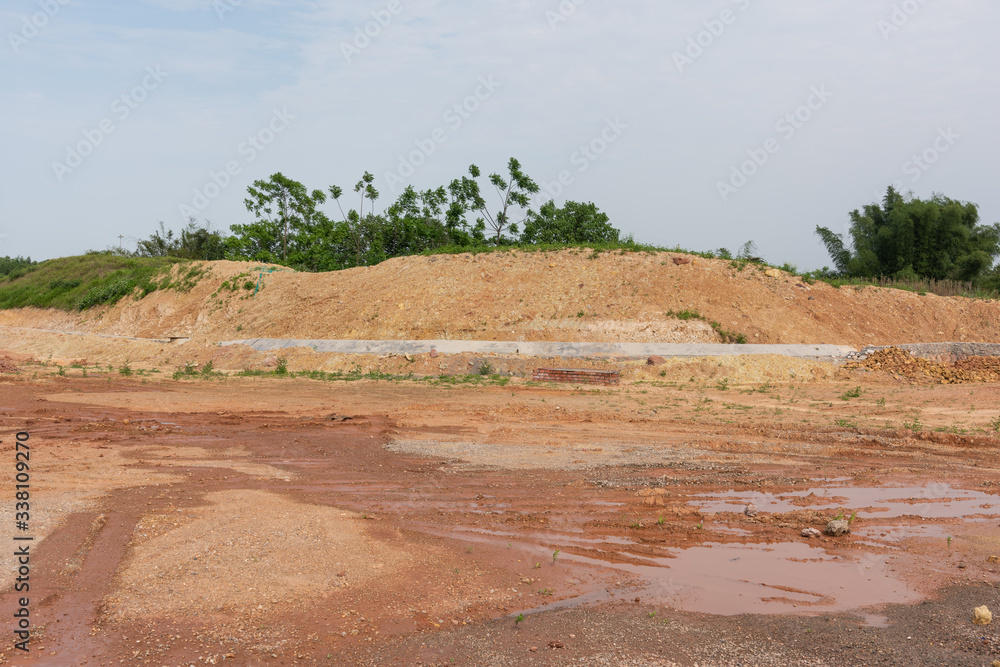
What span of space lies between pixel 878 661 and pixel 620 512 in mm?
3335

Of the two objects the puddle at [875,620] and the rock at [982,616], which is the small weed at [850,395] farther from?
the puddle at [875,620]

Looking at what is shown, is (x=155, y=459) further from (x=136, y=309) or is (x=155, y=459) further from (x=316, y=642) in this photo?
(x=136, y=309)

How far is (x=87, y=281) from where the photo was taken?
134ft

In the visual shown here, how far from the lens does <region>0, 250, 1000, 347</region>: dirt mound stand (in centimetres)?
2566

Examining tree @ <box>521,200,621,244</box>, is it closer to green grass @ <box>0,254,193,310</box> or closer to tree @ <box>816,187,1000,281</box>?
tree @ <box>816,187,1000,281</box>

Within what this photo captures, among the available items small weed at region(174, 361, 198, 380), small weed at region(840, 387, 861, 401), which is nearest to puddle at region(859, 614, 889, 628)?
small weed at region(840, 387, 861, 401)

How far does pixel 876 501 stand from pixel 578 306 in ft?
62.2

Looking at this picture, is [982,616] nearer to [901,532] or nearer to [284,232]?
[901,532]

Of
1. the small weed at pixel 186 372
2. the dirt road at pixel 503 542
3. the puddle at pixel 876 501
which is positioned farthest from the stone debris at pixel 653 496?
the small weed at pixel 186 372

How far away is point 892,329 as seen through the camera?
87.4ft

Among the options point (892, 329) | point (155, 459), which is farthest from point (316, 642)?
point (892, 329)

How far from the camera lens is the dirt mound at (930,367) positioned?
67.9 feet

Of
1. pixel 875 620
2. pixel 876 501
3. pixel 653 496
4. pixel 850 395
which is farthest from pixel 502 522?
pixel 850 395

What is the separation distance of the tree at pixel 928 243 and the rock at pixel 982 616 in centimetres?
3601
